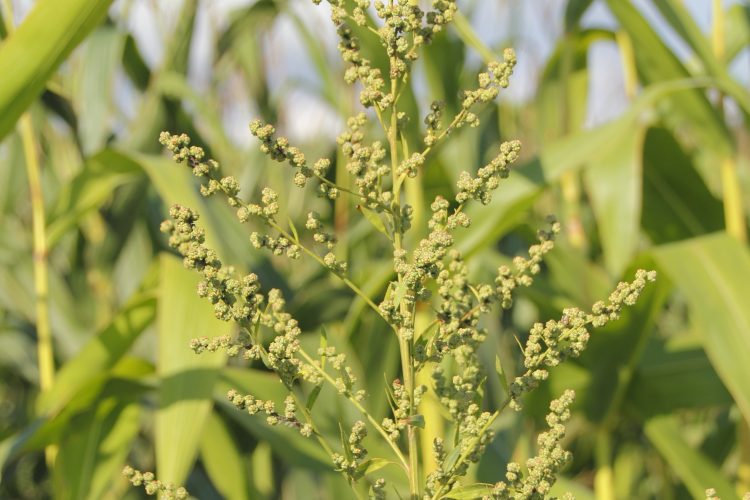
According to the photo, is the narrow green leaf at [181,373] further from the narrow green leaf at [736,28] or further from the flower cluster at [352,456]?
the narrow green leaf at [736,28]

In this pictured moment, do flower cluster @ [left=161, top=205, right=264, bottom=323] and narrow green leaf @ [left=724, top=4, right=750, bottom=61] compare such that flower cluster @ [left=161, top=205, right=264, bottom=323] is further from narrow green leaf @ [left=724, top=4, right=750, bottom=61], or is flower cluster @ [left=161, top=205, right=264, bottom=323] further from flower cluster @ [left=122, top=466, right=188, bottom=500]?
narrow green leaf @ [left=724, top=4, right=750, bottom=61]

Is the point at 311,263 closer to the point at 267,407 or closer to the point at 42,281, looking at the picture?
the point at 42,281

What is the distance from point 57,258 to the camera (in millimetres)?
2734

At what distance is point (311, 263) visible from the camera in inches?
101

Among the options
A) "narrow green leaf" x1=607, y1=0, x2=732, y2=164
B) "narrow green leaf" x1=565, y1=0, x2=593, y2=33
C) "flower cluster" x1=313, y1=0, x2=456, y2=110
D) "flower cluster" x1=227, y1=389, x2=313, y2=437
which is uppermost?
"narrow green leaf" x1=565, y1=0, x2=593, y2=33

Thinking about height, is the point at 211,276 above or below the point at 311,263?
below

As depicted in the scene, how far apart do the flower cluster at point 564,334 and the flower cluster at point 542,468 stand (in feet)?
0.09

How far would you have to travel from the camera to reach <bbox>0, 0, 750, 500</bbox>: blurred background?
52.0 inches

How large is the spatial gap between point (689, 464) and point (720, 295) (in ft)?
1.20

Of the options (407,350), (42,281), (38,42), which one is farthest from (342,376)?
(42,281)

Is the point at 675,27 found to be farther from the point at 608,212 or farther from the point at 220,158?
the point at 220,158

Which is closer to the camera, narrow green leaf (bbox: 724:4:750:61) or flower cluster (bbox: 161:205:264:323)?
flower cluster (bbox: 161:205:264:323)

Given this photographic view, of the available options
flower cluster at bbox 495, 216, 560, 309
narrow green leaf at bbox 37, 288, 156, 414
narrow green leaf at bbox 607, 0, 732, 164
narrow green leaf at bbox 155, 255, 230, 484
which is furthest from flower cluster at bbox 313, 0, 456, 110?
narrow green leaf at bbox 607, 0, 732, 164

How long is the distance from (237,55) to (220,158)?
1.25 feet
